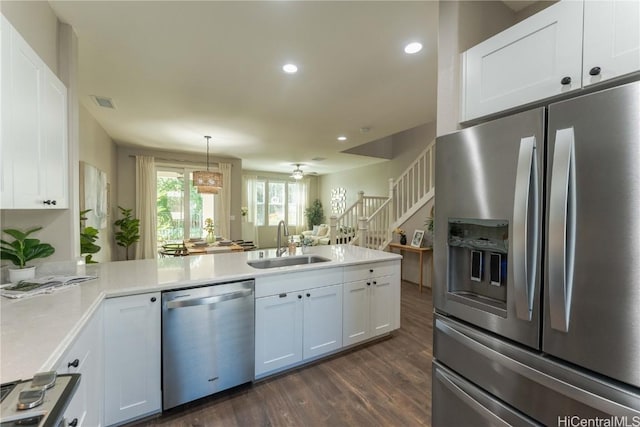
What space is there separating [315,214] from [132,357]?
337 inches

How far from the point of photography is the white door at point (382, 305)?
2764mm

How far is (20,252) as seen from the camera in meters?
1.72

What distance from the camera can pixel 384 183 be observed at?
750 cm

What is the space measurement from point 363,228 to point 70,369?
467 cm

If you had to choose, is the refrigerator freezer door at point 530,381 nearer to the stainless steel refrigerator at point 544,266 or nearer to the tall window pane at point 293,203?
the stainless steel refrigerator at point 544,266

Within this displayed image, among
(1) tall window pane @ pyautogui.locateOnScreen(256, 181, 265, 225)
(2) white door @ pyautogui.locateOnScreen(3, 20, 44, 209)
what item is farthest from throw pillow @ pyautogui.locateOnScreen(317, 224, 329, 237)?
(2) white door @ pyautogui.locateOnScreen(3, 20, 44, 209)

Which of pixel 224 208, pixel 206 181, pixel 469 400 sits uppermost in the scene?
pixel 206 181

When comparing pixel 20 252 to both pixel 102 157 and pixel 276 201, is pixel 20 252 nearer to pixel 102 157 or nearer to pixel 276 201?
pixel 102 157

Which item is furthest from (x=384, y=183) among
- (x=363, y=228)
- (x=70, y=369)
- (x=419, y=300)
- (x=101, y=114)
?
(x=70, y=369)

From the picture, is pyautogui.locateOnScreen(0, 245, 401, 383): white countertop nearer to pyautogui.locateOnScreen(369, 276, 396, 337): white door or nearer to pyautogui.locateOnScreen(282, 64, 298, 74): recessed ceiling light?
pyautogui.locateOnScreen(369, 276, 396, 337): white door

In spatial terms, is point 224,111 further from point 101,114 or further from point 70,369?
point 70,369

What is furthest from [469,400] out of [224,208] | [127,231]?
[224,208]

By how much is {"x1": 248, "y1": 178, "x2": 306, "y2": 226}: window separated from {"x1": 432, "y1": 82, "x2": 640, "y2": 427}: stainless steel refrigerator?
8.69 metres

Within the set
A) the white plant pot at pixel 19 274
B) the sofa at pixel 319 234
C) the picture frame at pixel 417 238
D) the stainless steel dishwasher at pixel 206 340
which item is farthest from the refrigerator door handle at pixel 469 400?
the sofa at pixel 319 234
